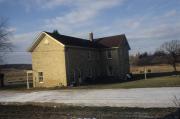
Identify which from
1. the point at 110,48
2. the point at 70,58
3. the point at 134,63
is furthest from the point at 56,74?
the point at 134,63

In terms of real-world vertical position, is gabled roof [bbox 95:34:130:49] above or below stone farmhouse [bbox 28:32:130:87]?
above

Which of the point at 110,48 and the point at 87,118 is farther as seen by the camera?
the point at 110,48

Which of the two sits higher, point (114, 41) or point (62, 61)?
point (114, 41)

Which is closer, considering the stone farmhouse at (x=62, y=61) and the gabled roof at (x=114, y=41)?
the stone farmhouse at (x=62, y=61)

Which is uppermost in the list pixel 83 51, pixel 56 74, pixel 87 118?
pixel 83 51

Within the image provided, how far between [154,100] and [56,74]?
21483 mm

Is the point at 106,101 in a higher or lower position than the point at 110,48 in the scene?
lower

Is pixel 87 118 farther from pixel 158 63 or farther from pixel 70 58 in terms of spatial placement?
pixel 158 63

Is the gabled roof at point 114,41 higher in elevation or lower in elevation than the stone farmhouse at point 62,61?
higher

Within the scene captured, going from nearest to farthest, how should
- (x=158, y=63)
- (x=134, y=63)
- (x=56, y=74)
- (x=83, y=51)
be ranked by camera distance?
(x=56, y=74), (x=83, y=51), (x=158, y=63), (x=134, y=63)

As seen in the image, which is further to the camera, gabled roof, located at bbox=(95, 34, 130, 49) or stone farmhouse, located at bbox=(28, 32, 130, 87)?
gabled roof, located at bbox=(95, 34, 130, 49)

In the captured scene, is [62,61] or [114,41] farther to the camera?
[114,41]

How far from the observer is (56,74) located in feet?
137

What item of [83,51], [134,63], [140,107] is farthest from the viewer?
[134,63]
